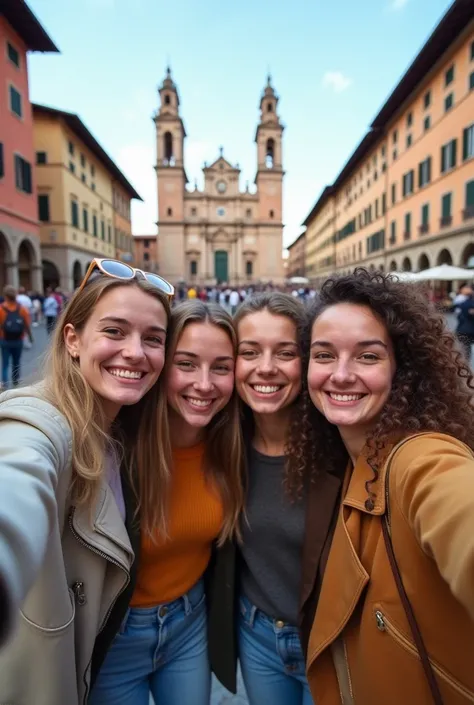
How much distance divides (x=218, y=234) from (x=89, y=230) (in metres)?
26.5

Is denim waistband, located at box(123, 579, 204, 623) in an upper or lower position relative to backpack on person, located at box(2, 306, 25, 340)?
lower

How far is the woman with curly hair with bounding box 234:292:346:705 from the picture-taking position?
168cm

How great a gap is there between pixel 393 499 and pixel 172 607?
1156mm

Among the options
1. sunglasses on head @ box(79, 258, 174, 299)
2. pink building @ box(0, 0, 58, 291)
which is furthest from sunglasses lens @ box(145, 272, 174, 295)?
pink building @ box(0, 0, 58, 291)

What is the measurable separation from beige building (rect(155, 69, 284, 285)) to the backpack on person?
41007mm

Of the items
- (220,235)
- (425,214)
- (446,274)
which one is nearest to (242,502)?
(446,274)

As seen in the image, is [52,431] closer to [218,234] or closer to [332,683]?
[332,683]

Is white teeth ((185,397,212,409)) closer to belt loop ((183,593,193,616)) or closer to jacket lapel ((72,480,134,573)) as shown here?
jacket lapel ((72,480,134,573))

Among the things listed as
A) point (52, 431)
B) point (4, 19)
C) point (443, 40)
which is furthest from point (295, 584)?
point (443, 40)

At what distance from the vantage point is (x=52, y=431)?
48.9 inches

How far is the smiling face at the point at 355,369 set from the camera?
145 centimetres

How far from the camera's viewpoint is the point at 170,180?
50.1 meters

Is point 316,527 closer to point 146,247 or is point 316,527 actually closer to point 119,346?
point 119,346

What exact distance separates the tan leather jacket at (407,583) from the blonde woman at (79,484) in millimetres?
752
